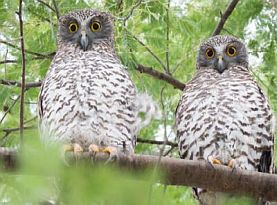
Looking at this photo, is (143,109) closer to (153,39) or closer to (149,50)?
(149,50)

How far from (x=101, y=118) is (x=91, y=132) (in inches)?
4.7

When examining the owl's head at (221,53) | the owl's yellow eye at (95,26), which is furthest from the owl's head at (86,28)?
the owl's head at (221,53)

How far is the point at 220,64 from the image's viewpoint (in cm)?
516

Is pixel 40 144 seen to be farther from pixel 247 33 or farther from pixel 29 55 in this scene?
pixel 247 33

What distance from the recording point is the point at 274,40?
18.4ft

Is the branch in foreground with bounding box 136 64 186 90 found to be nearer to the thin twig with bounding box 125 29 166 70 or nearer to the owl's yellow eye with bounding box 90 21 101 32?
the thin twig with bounding box 125 29 166 70

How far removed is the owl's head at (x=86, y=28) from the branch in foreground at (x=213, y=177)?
2026mm

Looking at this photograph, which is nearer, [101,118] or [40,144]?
[40,144]

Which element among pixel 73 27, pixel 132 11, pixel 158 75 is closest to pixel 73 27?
pixel 73 27

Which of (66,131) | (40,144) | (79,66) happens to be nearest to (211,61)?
(79,66)

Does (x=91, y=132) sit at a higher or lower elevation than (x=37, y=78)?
lower

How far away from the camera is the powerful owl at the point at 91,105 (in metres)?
4.21

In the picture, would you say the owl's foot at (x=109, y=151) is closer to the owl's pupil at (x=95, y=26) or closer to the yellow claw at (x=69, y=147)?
the yellow claw at (x=69, y=147)

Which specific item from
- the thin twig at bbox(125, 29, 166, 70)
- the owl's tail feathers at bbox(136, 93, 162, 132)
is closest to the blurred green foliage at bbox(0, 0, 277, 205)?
the thin twig at bbox(125, 29, 166, 70)
